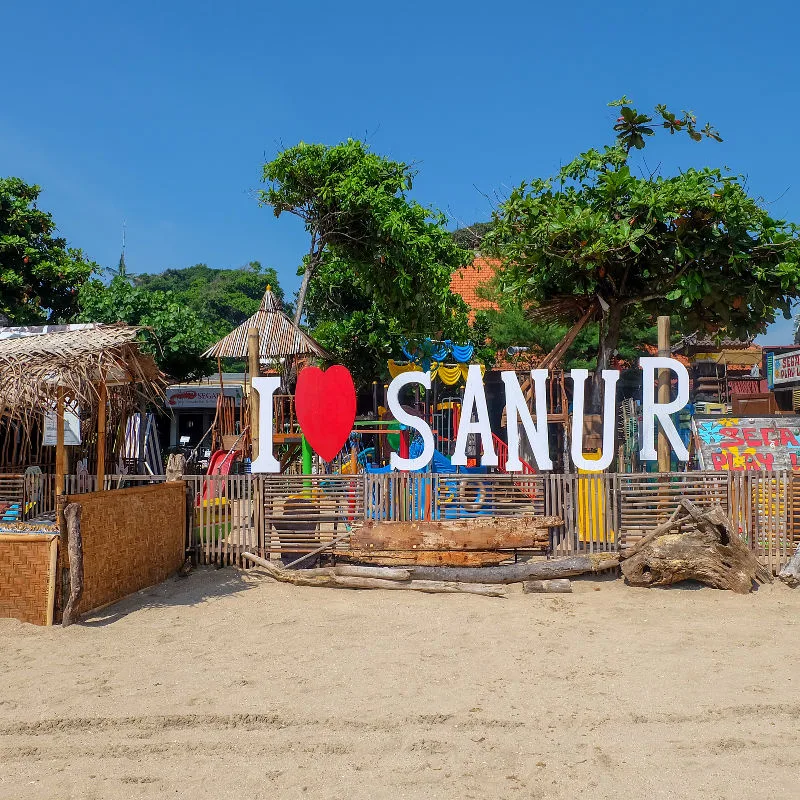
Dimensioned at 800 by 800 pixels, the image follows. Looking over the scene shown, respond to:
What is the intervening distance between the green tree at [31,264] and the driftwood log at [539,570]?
1295cm

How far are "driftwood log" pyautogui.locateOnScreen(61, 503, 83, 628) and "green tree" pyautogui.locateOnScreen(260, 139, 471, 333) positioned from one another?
8606mm

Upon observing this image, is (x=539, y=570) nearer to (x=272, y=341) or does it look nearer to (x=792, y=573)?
(x=792, y=573)

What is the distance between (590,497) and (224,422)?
9.62 m

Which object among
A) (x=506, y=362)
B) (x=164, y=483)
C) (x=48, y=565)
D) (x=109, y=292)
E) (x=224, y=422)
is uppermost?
(x=109, y=292)

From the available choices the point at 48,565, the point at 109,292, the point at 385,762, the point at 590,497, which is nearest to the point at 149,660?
the point at 48,565

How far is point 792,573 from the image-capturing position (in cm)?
798

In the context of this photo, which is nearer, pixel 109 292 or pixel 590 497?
pixel 590 497

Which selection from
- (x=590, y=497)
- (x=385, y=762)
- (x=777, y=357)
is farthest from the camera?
(x=777, y=357)

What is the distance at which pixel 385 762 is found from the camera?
4.23 meters

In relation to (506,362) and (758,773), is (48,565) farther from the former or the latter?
A: (506,362)

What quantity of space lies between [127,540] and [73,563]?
2.96ft

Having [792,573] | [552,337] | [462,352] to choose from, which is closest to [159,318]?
[462,352]

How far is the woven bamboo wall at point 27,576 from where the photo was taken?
22.8 ft

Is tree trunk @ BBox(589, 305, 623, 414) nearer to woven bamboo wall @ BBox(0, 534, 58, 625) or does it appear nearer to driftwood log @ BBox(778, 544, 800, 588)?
driftwood log @ BBox(778, 544, 800, 588)
